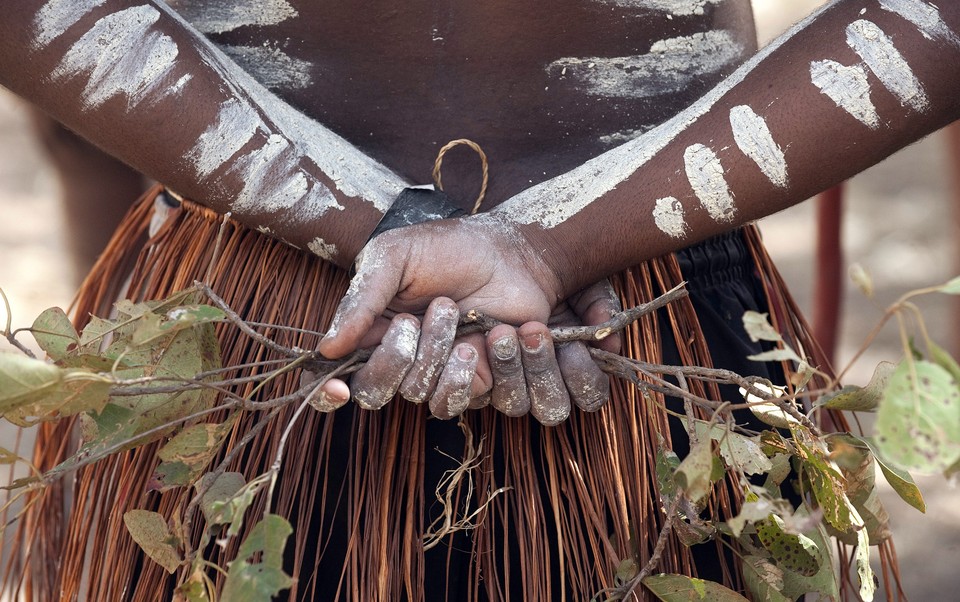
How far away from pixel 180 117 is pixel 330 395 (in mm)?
340

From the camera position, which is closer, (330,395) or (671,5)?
(330,395)

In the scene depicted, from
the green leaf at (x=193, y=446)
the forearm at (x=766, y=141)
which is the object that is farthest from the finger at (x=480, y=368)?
the green leaf at (x=193, y=446)

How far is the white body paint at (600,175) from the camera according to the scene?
983mm

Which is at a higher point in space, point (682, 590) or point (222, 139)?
point (222, 139)

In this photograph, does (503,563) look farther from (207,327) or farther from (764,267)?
(764,267)

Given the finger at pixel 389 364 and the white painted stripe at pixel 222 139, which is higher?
the white painted stripe at pixel 222 139

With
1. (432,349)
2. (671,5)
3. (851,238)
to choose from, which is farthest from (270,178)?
(851,238)

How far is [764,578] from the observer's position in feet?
3.10

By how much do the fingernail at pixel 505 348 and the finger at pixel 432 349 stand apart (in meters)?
0.04

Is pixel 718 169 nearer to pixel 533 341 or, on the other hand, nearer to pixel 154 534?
pixel 533 341

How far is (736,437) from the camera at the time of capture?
0.89 metres

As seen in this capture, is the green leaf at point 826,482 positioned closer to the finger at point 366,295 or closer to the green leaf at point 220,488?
the finger at point 366,295

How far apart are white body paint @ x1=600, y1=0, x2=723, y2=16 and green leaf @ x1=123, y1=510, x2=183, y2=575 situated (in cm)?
69

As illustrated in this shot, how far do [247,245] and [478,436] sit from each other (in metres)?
0.34
